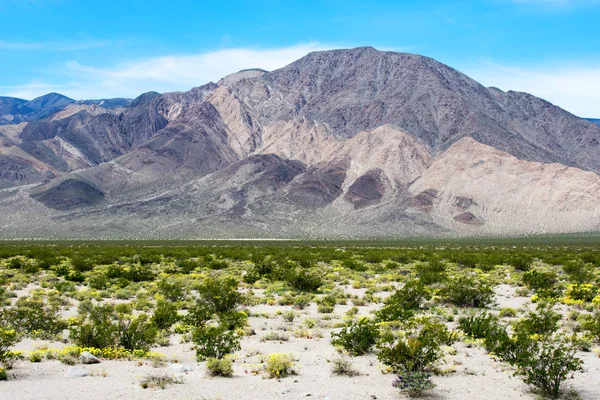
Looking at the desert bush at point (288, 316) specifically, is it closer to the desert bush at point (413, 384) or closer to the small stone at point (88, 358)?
the small stone at point (88, 358)

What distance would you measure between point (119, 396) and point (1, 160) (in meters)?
217

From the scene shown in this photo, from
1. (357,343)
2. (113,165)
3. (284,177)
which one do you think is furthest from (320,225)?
(357,343)

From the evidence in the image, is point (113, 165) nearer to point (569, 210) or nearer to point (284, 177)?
point (284, 177)

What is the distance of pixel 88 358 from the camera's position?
12539 millimetres

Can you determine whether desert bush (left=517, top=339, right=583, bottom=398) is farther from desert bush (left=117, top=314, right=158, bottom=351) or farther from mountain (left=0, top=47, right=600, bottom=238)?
mountain (left=0, top=47, right=600, bottom=238)

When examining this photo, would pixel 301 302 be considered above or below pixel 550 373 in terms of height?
below

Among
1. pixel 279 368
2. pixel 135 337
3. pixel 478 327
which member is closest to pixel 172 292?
pixel 135 337

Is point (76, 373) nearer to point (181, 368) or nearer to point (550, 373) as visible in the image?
point (181, 368)

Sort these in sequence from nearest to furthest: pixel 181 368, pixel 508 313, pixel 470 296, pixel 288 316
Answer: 1. pixel 181 368
2. pixel 288 316
3. pixel 508 313
4. pixel 470 296

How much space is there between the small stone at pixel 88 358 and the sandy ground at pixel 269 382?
248 millimetres

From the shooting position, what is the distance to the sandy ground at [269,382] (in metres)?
10.6

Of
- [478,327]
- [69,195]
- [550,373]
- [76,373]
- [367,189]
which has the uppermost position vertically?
[367,189]

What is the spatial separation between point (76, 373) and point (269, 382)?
404cm

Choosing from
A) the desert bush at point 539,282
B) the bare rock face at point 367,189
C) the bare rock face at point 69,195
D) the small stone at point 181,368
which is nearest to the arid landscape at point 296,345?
the small stone at point 181,368
